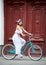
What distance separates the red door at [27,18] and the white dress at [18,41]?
1702 mm

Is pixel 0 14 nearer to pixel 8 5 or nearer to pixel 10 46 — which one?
pixel 8 5

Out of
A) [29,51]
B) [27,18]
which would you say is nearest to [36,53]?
[29,51]

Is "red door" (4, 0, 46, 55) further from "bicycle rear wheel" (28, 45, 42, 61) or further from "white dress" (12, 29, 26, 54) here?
"white dress" (12, 29, 26, 54)

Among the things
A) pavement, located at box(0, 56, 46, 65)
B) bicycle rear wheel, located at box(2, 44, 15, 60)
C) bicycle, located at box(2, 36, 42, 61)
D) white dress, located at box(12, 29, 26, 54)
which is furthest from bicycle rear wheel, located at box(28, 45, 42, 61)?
bicycle rear wheel, located at box(2, 44, 15, 60)

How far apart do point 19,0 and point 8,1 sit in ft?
1.89

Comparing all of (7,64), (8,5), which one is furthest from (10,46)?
(8,5)

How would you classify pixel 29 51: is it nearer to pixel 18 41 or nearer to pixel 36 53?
pixel 36 53

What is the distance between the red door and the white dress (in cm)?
170

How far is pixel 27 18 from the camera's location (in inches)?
642

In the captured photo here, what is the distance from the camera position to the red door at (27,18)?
16188mm

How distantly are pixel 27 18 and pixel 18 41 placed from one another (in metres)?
2.11

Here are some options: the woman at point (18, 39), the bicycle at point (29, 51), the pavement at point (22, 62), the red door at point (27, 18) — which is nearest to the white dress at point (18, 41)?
the woman at point (18, 39)

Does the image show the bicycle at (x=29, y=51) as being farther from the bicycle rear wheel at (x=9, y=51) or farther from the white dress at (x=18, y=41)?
the white dress at (x=18, y=41)

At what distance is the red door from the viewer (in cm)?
1619
